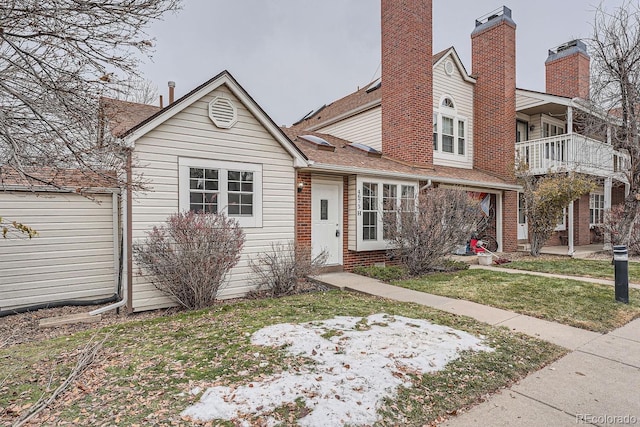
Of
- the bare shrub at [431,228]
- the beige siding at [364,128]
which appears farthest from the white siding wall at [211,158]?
A: the beige siding at [364,128]

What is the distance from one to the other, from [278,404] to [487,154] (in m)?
14.7

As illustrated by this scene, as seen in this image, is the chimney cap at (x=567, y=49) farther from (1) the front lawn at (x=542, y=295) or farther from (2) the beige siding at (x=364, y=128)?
(1) the front lawn at (x=542, y=295)

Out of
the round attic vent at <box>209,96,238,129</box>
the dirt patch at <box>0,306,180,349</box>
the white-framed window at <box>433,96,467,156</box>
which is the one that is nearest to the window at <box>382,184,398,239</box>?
the round attic vent at <box>209,96,238,129</box>

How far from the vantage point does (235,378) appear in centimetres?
319

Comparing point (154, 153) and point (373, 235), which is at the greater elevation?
point (154, 153)

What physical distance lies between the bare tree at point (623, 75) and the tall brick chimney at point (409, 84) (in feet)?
17.1

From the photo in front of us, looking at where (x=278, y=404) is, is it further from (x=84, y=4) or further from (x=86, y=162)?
(x=84, y=4)

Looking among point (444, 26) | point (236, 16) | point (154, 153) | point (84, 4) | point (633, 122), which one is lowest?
point (154, 153)

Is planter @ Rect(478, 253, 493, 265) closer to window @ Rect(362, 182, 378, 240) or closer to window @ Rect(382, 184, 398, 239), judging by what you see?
window @ Rect(382, 184, 398, 239)

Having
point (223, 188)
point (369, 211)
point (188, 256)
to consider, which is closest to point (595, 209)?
point (369, 211)

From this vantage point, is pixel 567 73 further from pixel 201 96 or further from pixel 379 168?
pixel 201 96

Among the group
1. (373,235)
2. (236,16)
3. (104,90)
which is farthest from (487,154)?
(104,90)

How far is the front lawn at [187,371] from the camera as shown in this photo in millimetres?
2715

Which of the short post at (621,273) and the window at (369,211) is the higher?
the window at (369,211)
